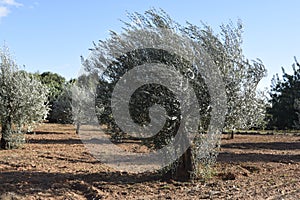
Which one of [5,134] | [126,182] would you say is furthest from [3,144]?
[126,182]

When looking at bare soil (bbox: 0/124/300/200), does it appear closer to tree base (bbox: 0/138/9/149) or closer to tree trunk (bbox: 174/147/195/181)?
tree trunk (bbox: 174/147/195/181)

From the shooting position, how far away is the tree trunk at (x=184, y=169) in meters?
9.01

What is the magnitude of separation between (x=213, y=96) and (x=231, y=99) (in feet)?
1.76

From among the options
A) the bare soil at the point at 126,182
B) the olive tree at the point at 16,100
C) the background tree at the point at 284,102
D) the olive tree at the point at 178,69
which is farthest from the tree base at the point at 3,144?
the background tree at the point at 284,102

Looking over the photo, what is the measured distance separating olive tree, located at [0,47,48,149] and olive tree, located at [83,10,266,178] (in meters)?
6.68

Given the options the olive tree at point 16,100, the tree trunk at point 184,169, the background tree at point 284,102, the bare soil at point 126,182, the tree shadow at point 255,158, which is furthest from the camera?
the background tree at point 284,102

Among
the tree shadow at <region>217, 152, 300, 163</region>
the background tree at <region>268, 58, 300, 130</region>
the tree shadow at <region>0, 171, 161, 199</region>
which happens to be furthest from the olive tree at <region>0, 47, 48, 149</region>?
the background tree at <region>268, 58, 300, 130</region>

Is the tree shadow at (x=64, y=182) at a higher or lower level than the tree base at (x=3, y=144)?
lower

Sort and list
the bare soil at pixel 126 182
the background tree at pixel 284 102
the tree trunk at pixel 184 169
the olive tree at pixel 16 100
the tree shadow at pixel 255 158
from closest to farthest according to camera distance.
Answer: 1. the bare soil at pixel 126 182
2. the tree trunk at pixel 184 169
3. the tree shadow at pixel 255 158
4. the olive tree at pixel 16 100
5. the background tree at pixel 284 102

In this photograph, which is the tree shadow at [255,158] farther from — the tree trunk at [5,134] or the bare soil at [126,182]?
the tree trunk at [5,134]

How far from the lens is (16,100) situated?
1476 centimetres

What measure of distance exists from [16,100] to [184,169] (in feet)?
27.7

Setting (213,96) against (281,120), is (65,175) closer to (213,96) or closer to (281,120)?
(213,96)

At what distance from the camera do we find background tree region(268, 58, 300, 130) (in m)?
29.2
